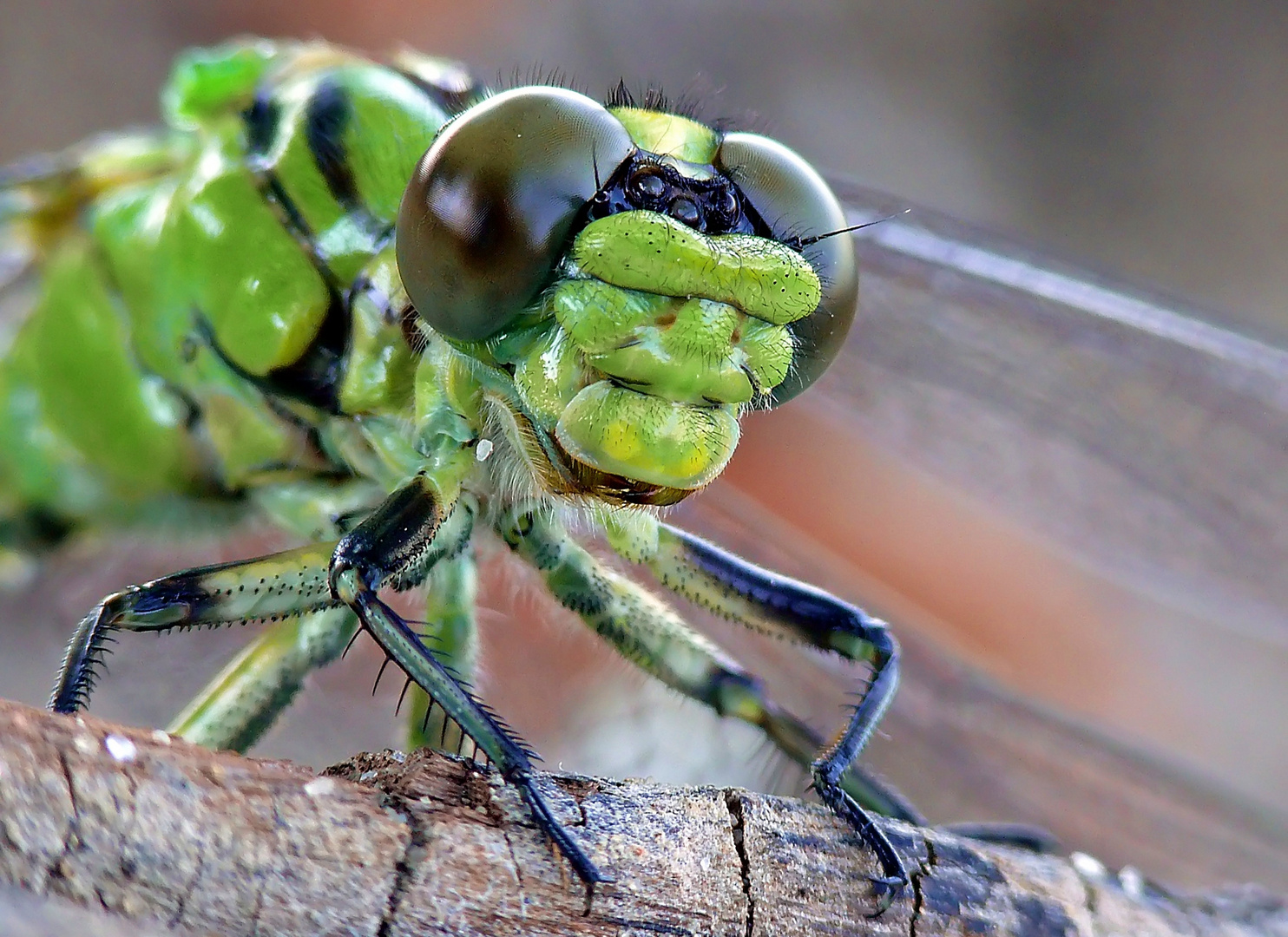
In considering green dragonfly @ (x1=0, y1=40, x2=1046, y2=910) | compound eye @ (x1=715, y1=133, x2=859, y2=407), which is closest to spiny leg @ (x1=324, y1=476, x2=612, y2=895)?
green dragonfly @ (x1=0, y1=40, x2=1046, y2=910)

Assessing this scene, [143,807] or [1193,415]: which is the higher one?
[1193,415]

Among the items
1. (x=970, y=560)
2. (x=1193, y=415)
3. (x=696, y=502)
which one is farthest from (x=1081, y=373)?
(x=970, y=560)

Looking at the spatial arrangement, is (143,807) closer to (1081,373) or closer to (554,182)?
(554,182)

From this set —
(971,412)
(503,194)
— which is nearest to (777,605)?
(503,194)

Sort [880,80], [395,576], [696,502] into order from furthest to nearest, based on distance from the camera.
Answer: [880,80], [696,502], [395,576]

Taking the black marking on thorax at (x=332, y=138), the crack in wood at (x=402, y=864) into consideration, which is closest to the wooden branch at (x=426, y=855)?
the crack in wood at (x=402, y=864)

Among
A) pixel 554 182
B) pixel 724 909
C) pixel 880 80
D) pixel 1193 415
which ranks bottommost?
pixel 724 909
